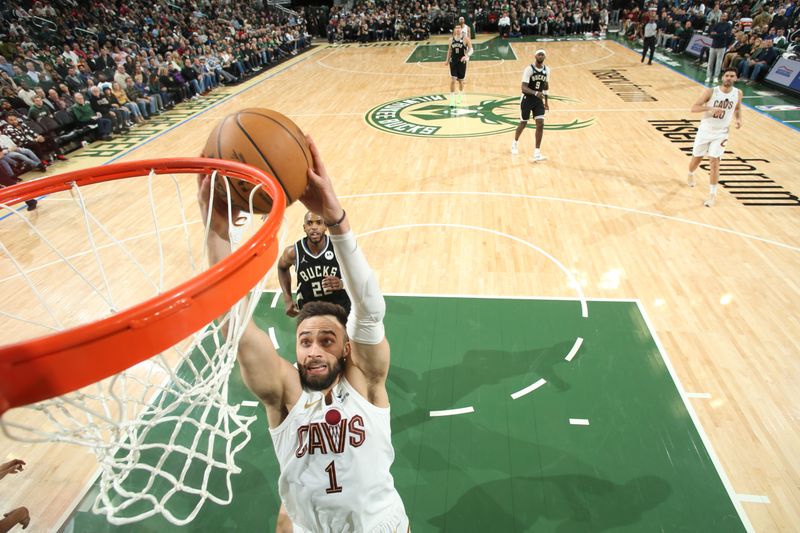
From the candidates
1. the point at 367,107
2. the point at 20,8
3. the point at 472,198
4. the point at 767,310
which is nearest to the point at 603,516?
the point at 767,310

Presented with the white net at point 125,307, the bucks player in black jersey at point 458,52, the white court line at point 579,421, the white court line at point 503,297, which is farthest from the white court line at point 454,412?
the bucks player in black jersey at point 458,52

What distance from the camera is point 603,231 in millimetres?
6137

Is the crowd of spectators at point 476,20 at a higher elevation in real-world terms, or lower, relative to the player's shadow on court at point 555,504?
higher

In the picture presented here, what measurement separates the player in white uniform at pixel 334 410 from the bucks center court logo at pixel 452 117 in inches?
325

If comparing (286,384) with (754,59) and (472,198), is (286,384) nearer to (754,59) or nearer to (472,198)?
(472,198)

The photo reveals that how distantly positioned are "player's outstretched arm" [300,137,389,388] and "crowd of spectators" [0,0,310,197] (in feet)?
25.5

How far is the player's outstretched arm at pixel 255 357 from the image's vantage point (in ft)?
5.65

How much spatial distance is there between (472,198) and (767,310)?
12.2 ft

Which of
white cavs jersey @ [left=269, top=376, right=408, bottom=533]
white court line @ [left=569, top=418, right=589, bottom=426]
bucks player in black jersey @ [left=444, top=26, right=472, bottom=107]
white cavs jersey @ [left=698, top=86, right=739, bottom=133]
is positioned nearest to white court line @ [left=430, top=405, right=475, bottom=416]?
white court line @ [left=569, top=418, right=589, bottom=426]

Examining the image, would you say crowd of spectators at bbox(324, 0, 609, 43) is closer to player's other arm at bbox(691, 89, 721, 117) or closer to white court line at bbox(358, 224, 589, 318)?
player's other arm at bbox(691, 89, 721, 117)

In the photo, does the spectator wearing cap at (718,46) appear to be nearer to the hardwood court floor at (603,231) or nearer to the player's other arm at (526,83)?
the hardwood court floor at (603,231)

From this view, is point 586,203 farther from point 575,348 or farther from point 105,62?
point 105,62

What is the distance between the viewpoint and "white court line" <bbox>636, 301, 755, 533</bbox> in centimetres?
302

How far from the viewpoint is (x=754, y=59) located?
40.9 ft
